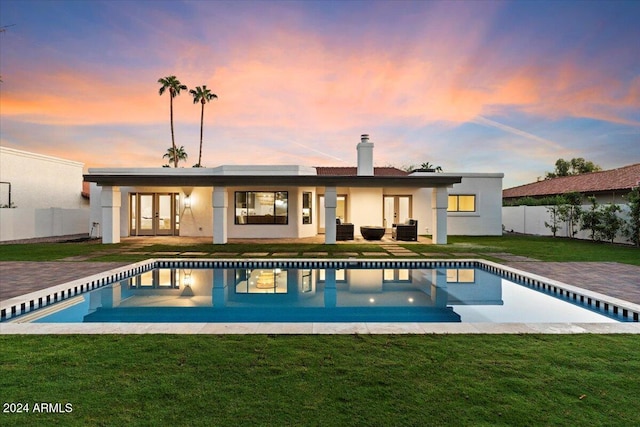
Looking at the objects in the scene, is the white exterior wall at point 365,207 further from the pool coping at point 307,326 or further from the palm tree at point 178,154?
the palm tree at point 178,154

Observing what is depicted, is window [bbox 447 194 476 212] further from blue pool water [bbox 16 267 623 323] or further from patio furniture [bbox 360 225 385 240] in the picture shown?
blue pool water [bbox 16 267 623 323]

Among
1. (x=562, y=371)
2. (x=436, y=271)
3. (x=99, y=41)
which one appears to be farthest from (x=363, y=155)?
(x=562, y=371)

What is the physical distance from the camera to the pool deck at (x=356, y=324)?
181 inches

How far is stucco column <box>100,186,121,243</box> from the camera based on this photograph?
51.7ft

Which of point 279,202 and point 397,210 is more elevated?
point 279,202

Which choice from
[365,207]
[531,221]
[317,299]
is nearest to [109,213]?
[317,299]

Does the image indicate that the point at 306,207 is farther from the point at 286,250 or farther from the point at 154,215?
the point at 154,215

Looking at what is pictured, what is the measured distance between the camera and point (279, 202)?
18.7 m

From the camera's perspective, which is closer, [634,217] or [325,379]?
[325,379]

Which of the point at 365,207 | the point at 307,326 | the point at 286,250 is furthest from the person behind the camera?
the point at 365,207

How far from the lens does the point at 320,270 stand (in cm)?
1038

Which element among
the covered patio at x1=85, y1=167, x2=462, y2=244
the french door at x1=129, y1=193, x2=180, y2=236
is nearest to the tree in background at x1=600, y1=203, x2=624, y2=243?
the covered patio at x1=85, y1=167, x2=462, y2=244

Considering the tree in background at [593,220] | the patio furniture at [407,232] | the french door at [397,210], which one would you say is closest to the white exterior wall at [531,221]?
the tree in background at [593,220]

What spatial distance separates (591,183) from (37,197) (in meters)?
37.2
